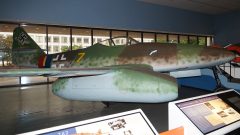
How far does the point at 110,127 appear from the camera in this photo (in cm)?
154

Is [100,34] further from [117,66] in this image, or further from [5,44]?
[117,66]

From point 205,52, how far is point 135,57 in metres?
1.38

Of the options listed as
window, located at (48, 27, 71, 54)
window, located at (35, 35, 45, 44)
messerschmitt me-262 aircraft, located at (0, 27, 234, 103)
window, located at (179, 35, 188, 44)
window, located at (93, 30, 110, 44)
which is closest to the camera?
messerschmitt me-262 aircraft, located at (0, 27, 234, 103)

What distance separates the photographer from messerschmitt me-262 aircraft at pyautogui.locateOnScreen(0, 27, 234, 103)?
2.65 m

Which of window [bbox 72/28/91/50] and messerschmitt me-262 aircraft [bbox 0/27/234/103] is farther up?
window [bbox 72/28/91/50]

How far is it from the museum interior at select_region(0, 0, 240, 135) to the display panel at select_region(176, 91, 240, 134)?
13 millimetres

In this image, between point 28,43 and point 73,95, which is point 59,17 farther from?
point 73,95

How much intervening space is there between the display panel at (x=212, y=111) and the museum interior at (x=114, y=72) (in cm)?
1

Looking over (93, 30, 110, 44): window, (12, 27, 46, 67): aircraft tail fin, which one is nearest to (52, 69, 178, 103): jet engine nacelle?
(12, 27, 46, 67): aircraft tail fin

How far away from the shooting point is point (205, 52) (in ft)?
13.6

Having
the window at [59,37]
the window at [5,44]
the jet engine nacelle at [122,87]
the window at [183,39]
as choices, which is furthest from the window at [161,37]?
the jet engine nacelle at [122,87]

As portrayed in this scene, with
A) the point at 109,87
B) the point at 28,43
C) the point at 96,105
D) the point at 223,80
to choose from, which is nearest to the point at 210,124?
the point at 109,87

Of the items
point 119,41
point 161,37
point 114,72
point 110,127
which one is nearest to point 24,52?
point 119,41

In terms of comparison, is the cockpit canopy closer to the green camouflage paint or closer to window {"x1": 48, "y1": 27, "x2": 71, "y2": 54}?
the green camouflage paint
